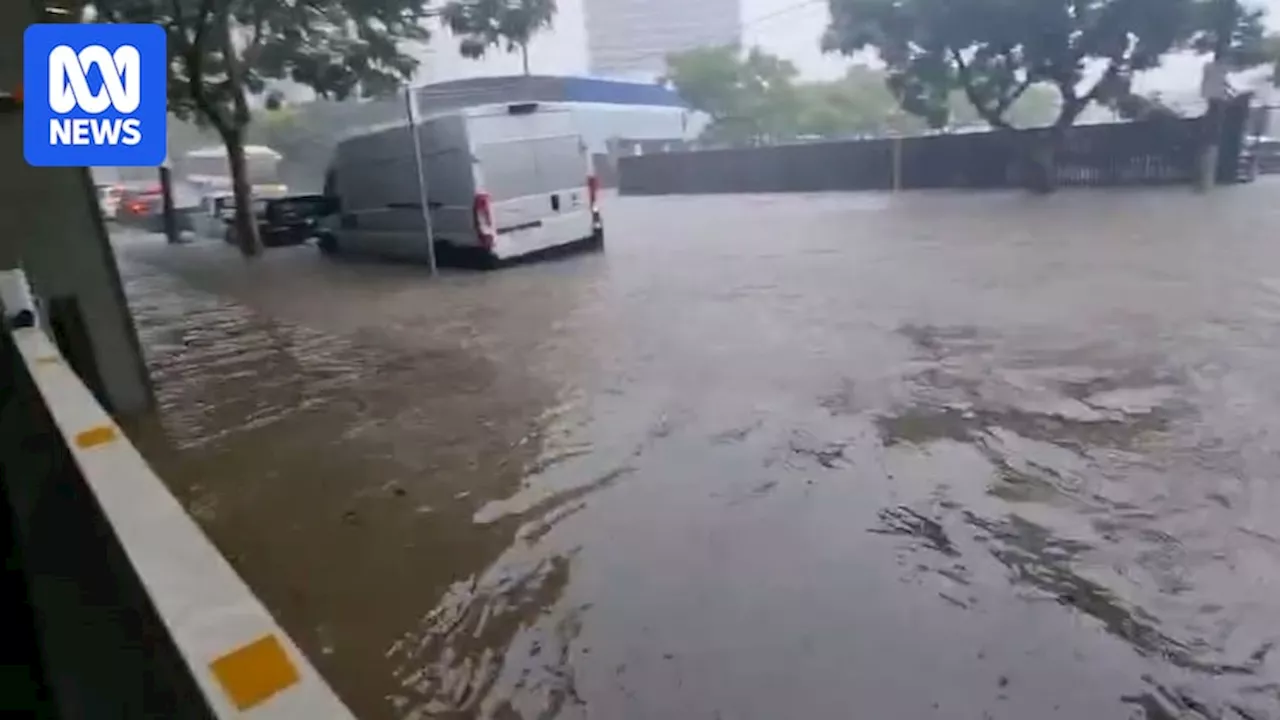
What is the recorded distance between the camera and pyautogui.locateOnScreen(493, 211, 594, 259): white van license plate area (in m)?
10.7

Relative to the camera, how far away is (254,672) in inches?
38.9

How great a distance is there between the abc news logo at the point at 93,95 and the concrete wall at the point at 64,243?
0.65 metres

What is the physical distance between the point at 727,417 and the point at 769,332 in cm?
200

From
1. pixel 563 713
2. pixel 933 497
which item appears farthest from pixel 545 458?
pixel 563 713

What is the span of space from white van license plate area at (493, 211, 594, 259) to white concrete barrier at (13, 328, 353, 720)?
8.96 metres

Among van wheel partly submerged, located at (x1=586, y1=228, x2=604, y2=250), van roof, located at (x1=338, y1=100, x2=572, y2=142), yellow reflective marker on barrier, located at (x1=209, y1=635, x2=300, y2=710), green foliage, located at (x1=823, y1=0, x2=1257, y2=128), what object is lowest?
van wheel partly submerged, located at (x1=586, y1=228, x2=604, y2=250)

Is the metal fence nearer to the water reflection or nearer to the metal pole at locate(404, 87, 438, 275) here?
the metal pole at locate(404, 87, 438, 275)

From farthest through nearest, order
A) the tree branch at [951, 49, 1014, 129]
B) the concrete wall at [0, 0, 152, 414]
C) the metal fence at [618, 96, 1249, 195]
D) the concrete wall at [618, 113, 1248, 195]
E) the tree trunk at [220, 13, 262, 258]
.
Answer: the tree branch at [951, 49, 1014, 129], the concrete wall at [618, 113, 1248, 195], the metal fence at [618, 96, 1249, 195], the tree trunk at [220, 13, 262, 258], the concrete wall at [0, 0, 152, 414]

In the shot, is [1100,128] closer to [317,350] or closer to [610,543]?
[317,350]

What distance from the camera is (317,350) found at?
6824 mm

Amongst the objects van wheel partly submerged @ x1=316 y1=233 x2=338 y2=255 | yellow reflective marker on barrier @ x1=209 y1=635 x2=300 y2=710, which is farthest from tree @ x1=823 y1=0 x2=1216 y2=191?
yellow reflective marker on barrier @ x1=209 y1=635 x2=300 y2=710

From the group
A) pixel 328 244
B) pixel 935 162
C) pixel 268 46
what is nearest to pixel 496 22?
pixel 268 46

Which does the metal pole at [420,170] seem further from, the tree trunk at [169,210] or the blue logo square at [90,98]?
the tree trunk at [169,210]

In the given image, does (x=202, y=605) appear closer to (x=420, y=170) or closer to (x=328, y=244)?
(x=420, y=170)
